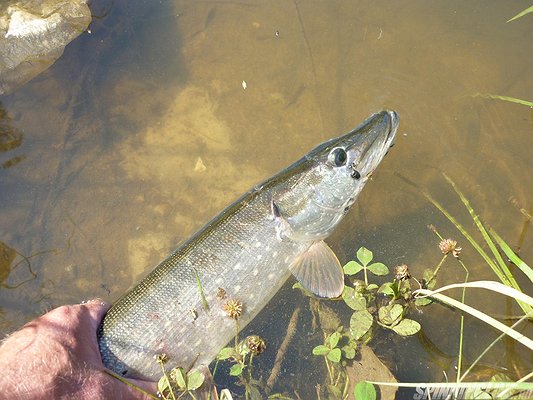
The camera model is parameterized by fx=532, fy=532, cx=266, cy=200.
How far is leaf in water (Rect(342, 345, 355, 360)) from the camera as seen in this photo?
2.78m

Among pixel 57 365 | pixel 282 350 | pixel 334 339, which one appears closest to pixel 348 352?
pixel 334 339

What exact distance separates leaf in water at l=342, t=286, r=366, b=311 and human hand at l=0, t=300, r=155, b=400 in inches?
43.9

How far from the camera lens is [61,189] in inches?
143

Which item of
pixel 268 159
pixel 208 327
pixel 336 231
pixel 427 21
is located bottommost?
pixel 208 327

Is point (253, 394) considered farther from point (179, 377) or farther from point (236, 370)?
point (179, 377)

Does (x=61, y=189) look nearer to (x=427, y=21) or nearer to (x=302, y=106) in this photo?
(x=302, y=106)

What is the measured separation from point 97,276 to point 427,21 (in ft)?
9.95

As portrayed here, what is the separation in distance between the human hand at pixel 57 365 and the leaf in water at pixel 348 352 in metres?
1.01

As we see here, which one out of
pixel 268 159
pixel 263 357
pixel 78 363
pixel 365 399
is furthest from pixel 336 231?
pixel 78 363

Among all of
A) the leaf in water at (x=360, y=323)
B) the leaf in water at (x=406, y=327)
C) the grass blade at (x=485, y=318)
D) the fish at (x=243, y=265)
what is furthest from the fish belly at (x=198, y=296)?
the grass blade at (x=485, y=318)

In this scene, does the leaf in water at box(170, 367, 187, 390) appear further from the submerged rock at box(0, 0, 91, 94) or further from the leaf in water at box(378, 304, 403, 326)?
the submerged rock at box(0, 0, 91, 94)

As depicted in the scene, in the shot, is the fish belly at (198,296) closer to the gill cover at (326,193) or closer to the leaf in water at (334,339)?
the gill cover at (326,193)

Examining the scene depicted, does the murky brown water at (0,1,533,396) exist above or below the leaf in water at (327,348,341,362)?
above

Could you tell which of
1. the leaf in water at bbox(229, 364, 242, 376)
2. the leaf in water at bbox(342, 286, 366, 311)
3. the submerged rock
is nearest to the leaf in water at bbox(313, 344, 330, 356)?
the leaf in water at bbox(342, 286, 366, 311)
